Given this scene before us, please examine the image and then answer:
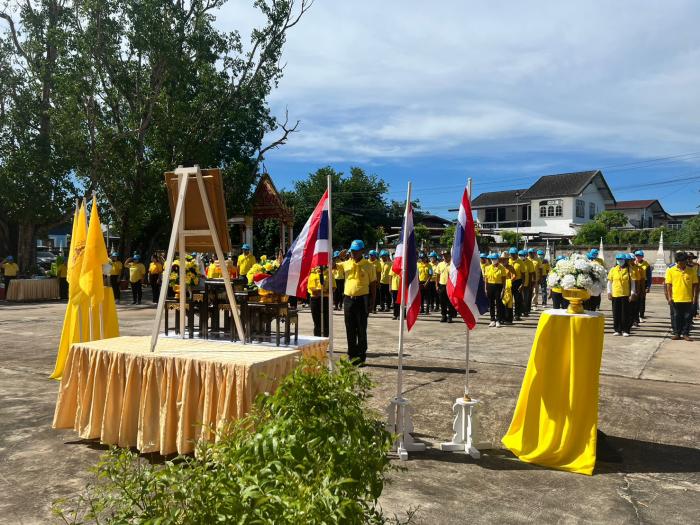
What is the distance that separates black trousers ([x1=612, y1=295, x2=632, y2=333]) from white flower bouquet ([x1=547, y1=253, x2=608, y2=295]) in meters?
7.25

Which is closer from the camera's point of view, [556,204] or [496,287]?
[496,287]

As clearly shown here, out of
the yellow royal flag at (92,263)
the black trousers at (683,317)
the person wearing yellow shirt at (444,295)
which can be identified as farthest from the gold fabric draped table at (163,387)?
the person wearing yellow shirt at (444,295)

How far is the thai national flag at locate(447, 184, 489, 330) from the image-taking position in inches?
201

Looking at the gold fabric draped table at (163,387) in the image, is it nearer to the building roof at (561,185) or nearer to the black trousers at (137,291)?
the black trousers at (137,291)

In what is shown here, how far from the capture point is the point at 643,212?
59531 millimetres

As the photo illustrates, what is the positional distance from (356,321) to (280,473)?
257 inches

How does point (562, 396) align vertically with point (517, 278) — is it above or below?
below

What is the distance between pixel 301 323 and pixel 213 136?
49.6ft

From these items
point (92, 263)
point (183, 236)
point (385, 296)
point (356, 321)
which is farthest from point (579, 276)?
point (385, 296)

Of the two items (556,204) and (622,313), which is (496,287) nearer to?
(622,313)

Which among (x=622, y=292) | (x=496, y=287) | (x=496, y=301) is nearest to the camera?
(x=622, y=292)

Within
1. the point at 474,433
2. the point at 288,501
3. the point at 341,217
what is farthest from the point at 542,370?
the point at 341,217

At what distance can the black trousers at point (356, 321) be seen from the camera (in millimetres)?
8320

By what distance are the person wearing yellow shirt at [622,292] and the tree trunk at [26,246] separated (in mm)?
23298
